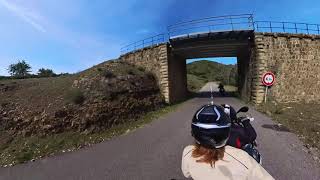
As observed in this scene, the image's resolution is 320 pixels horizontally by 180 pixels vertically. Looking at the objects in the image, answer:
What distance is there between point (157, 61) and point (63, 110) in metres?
13.4

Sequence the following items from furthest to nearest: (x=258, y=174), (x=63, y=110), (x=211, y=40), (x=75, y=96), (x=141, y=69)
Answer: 1. (x=141, y=69)
2. (x=211, y=40)
3. (x=75, y=96)
4. (x=63, y=110)
5. (x=258, y=174)

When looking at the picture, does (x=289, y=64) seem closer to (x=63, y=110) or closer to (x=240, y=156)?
(x=63, y=110)

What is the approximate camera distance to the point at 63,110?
1505 cm

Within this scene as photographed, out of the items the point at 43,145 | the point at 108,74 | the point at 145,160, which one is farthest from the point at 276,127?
the point at 108,74

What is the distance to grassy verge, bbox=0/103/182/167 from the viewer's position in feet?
38.0

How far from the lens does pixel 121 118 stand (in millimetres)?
17094

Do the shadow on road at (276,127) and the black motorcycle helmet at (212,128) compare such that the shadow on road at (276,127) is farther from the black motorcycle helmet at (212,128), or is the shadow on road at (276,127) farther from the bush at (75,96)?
the black motorcycle helmet at (212,128)

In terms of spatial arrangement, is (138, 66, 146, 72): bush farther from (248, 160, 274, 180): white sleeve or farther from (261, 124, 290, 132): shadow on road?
(248, 160, 274, 180): white sleeve

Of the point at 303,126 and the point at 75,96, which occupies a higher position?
the point at 75,96

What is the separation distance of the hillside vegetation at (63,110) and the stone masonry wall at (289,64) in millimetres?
9409

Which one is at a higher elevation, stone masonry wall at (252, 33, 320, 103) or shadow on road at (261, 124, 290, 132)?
stone masonry wall at (252, 33, 320, 103)

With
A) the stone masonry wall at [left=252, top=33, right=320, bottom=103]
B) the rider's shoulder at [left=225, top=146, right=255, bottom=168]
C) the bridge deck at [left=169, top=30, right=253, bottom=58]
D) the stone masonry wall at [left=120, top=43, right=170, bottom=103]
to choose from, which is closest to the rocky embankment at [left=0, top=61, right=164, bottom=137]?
the stone masonry wall at [left=120, top=43, right=170, bottom=103]

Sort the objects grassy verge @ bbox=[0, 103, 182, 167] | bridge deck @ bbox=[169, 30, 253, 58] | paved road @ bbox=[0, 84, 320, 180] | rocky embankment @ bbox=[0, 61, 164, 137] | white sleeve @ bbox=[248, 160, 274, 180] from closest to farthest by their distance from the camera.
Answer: white sleeve @ bbox=[248, 160, 274, 180]
paved road @ bbox=[0, 84, 320, 180]
grassy verge @ bbox=[0, 103, 182, 167]
rocky embankment @ bbox=[0, 61, 164, 137]
bridge deck @ bbox=[169, 30, 253, 58]

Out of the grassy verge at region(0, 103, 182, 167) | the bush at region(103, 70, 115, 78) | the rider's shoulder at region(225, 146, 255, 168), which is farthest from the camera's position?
the bush at region(103, 70, 115, 78)
